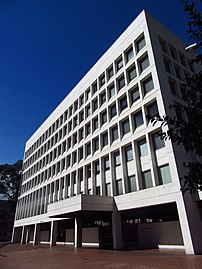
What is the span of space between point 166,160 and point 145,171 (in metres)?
2.45

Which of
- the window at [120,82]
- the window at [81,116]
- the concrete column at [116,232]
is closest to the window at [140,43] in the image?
the window at [120,82]

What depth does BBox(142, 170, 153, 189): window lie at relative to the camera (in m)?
17.5

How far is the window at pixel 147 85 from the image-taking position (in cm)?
1977

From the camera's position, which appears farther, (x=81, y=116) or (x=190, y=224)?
(x=81, y=116)

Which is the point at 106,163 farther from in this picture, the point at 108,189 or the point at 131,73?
the point at 131,73

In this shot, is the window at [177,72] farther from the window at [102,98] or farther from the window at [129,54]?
the window at [102,98]

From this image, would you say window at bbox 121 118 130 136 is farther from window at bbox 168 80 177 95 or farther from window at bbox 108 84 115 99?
window at bbox 168 80 177 95

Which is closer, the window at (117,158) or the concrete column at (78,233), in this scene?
the window at (117,158)

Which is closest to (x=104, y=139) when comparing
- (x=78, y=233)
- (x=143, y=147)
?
(x=143, y=147)

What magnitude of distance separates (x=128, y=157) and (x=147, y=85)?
24.8ft

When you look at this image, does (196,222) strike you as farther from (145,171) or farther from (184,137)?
(184,137)

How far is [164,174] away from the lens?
1658 centimetres

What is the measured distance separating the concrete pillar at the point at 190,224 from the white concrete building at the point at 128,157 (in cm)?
6

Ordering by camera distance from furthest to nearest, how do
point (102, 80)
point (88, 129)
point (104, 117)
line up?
point (88, 129)
point (102, 80)
point (104, 117)
